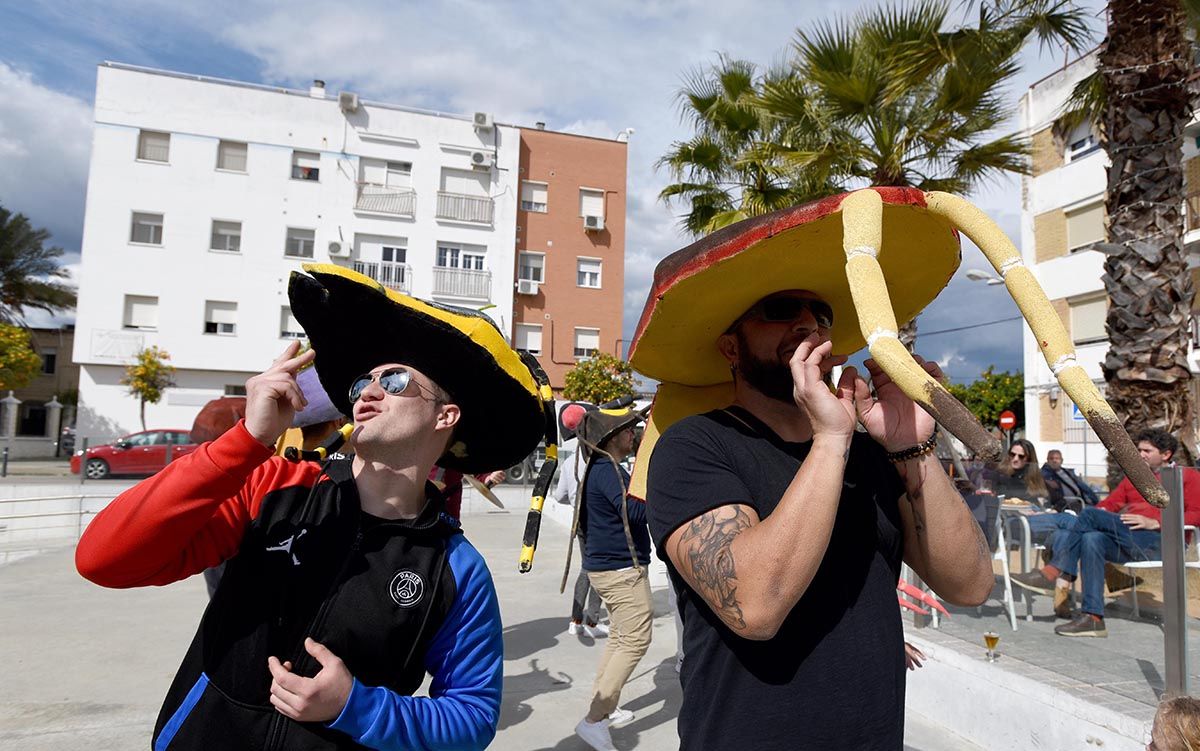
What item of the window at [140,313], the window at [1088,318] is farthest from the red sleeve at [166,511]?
the window at [140,313]

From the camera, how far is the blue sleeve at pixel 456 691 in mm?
1442

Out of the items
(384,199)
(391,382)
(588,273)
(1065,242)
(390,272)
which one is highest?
(384,199)

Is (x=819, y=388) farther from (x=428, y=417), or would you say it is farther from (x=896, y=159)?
(x=896, y=159)

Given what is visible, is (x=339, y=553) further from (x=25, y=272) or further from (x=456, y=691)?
(x=25, y=272)

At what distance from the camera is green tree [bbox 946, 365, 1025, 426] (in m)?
34.7

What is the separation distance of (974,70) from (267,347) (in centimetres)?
2379

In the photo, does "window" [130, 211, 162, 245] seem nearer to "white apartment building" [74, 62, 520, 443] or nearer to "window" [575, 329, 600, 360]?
"white apartment building" [74, 62, 520, 443]

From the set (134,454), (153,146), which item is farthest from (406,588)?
(153,146)

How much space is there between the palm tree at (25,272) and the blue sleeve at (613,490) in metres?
37.8

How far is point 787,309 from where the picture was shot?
68.4 inches

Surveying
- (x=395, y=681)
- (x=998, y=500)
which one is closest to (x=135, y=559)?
(x=395, y=681)

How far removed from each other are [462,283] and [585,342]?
532 centimetres

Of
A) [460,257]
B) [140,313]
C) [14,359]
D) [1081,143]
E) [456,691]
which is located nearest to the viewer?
[456,691]

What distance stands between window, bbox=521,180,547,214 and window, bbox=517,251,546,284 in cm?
183
